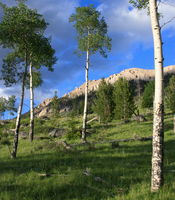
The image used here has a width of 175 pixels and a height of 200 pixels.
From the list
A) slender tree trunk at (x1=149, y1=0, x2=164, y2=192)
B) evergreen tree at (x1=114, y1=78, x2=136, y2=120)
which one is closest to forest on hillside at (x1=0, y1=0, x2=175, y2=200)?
slender tree trunk at (x1=149, y1=0, x2=164, y2=192)

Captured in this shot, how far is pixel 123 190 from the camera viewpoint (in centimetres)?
566

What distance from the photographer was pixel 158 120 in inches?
217

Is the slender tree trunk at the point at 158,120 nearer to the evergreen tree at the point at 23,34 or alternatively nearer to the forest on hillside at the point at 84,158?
the forest on hillside at the point at 84,158

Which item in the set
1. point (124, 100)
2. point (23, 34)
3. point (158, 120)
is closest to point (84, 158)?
point (158, 120)

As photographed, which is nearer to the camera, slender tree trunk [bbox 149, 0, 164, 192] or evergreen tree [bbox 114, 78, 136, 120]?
slender tree trunk [bbox 149, 0, 164, 192]

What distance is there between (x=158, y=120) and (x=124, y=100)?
34.0 metres

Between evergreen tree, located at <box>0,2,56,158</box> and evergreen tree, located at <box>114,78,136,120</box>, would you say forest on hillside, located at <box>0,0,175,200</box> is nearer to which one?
evergreen tree, located at <box>0,2,56,158</box>

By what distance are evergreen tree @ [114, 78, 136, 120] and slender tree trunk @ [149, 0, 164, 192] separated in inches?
1269

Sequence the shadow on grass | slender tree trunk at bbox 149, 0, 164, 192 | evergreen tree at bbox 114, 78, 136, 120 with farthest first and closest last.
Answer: evergreen tree at bbox 114, 78, 136, 120 < the shadow on grass < slender tree trunk at bbox 149, 0, 164, 192

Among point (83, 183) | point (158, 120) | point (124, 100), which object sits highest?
point (124, 100)

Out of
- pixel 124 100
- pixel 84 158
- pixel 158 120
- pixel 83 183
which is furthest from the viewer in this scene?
pixel 124 100

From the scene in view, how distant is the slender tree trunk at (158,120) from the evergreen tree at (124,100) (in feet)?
106

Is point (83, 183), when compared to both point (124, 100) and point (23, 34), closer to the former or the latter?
point (23, 34)

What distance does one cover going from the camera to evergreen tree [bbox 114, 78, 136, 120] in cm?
3803
